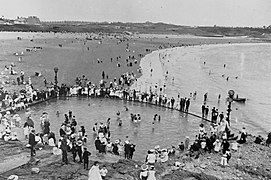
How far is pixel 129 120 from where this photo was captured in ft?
82.4

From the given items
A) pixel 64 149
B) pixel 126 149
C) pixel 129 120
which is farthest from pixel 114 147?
pixel 129 120

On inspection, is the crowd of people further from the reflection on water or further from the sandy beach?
the sandy beach

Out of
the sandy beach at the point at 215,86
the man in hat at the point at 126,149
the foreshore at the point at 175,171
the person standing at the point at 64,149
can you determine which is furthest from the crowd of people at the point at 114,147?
the sandy beach at the point at 215,86

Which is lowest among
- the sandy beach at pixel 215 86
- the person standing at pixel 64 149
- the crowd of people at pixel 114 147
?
the sandy beach at pixel 215 86

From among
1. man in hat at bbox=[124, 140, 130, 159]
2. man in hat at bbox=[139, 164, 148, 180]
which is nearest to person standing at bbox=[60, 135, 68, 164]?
man in hat at bbox=[124, 140, 130, 159]

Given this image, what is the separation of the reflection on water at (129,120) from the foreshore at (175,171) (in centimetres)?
246

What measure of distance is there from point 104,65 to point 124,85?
15.4 metres

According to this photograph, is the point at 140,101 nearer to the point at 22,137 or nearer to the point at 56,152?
the point at 22,137

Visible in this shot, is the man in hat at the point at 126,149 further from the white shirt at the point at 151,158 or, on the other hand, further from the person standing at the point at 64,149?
the person standing at the point at 64,149

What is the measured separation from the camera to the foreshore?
45.7ft

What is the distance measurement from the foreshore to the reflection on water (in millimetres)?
2464

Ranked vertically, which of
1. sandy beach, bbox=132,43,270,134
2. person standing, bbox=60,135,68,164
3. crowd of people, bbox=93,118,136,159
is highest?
person standing, bbox=60,135,68,164

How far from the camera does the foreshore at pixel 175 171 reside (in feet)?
45.7

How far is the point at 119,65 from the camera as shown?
53.3m
